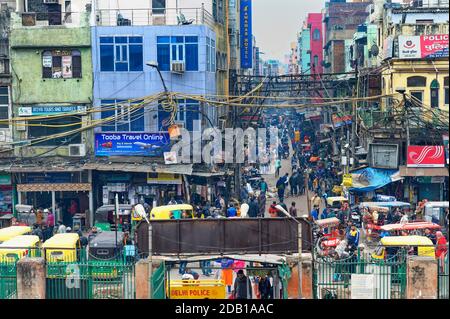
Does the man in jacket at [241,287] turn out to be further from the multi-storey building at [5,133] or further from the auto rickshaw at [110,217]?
the multi-storey building at [5,133]

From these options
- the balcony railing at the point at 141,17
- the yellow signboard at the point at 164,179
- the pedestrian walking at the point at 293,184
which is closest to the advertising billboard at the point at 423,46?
the pedestrian walking at the point at 293,184

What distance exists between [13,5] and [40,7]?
473 centimetres

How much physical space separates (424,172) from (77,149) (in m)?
13.5

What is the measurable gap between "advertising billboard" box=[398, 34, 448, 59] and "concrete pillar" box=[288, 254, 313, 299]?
20178mm

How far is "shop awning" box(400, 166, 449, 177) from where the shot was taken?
34906 millimetres

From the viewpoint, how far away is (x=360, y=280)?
2050 centimetres

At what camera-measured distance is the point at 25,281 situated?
69.1 feet

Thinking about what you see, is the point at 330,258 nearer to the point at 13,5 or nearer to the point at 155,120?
the point at 155,120

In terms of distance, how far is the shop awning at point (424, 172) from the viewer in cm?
3491

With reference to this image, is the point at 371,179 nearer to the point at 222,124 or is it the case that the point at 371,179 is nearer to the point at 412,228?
the point at 222,124

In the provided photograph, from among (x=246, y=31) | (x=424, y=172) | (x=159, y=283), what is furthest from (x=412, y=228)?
(x=246, y=31)

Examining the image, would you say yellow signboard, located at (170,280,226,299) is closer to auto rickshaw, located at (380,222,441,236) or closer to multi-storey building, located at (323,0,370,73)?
auto rickshaw, located at (380,222,441,236)

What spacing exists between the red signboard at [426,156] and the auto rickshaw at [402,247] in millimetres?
10402
